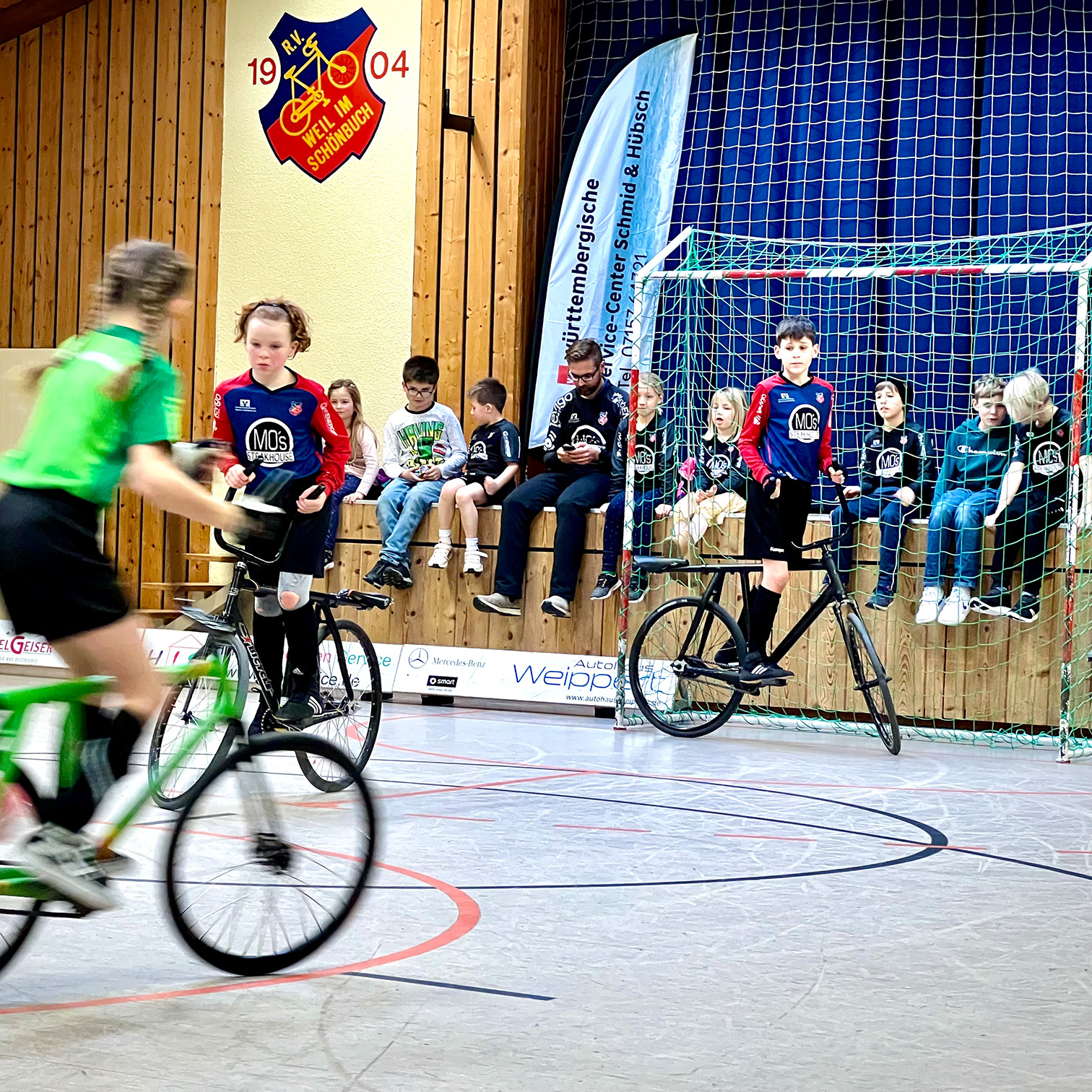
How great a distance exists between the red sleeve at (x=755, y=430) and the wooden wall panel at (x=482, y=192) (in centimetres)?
360

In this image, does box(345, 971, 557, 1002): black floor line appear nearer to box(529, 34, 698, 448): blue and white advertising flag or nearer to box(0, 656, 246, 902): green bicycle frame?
box(0, 656, 246, 902): green bicycle frame

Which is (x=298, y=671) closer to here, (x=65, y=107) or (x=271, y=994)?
(x=271, y=994)

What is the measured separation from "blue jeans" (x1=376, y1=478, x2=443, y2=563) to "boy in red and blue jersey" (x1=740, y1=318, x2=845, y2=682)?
272 centimetres

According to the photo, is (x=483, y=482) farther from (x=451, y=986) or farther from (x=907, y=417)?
(x=451, y=986)

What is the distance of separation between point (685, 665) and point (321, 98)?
21.2 ft

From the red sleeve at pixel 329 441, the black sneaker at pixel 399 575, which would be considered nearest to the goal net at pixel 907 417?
the black sneaker at pixel 399 575

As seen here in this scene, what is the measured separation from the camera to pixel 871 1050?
2.83m

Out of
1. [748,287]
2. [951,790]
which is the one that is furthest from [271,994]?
[748,287]

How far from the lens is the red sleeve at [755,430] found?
7.75m

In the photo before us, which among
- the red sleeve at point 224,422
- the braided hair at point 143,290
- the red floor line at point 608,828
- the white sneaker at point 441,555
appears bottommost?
the red floor line at point 608,828

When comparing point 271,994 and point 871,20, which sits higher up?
point 871,20

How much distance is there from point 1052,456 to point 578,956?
5703mm

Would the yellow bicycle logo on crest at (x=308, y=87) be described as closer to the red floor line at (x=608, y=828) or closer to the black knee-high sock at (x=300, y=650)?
the black knee-high sock at (x=300, y=650)

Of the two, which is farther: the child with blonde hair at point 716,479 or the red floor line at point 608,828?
the child with blonde hair at point 716,479
